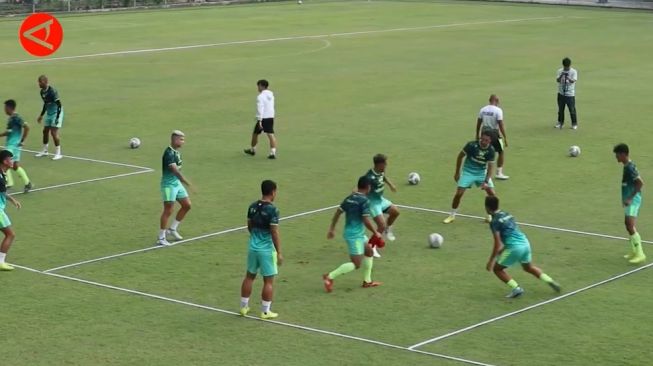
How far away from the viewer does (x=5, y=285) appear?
21016 millimetres

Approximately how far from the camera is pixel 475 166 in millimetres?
25500

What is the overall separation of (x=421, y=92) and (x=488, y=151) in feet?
66.1

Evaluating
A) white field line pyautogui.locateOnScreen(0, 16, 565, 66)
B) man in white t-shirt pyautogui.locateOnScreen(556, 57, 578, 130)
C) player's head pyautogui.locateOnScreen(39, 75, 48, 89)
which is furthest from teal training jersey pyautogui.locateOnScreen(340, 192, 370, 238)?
white field line pyautogui.locateOnScreen(0, 16, 565, 66)

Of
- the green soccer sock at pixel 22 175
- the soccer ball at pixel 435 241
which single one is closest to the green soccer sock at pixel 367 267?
the soccer ball at pixel 435 241

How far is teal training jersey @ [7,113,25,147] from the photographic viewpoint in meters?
29.2

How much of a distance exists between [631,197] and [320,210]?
7.18 m

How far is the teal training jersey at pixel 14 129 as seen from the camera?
2923 cm

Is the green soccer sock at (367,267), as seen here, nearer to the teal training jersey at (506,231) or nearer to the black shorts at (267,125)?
the teal training jersey at (506,231)

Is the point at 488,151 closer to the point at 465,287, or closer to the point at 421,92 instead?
the point at 465,287

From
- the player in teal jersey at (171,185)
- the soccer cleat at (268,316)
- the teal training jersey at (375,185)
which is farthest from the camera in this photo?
the player in teal jersey at (171,185)

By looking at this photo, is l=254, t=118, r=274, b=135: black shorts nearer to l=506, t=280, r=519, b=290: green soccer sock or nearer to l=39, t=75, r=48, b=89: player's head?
l=39, t=75, r=48, b=89: player's head

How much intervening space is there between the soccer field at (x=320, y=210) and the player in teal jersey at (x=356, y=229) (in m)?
0.40

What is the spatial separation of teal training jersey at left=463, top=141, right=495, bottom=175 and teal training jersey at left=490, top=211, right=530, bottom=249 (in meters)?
5.35

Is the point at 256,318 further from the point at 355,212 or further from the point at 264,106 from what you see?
the point at 264,106
